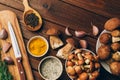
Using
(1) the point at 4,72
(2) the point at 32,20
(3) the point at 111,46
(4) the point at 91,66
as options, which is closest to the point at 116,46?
(3) the point at 111,46

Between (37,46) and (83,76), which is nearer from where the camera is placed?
(83,76)

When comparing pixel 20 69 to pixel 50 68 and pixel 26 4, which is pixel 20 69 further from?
pixel 26 4

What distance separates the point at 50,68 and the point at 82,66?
6.7 inches

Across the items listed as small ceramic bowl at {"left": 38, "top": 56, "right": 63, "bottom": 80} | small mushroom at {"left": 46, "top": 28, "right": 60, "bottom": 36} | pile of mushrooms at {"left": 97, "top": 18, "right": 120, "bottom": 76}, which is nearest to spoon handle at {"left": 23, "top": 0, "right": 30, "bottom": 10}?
small mushroom at {"left": 46, "top": 28, "right": 60, "bottom": 36}

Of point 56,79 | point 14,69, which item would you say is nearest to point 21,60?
point 14,69

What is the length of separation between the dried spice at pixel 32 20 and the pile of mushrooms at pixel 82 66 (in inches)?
8.7

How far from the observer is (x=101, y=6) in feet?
5.12

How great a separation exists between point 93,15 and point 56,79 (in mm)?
328

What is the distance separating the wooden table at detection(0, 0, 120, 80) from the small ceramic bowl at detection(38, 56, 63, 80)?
0.03 meters

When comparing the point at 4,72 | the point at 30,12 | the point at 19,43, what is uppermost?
the point at 30,12

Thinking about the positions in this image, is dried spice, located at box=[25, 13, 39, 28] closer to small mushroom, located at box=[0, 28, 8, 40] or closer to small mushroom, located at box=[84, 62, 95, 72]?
small mushroom, located at box=[0, 28, 8, 40]

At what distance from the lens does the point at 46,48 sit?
1.53 metres

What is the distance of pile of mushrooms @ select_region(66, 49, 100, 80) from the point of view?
1423 mm

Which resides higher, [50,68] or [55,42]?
[55,42]
